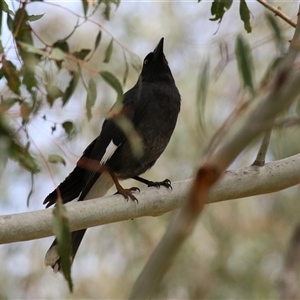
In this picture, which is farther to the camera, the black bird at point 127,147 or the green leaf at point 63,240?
the black bird at point 127,147

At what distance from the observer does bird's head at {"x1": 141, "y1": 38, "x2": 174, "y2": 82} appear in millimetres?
2896

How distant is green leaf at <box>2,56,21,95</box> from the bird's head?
43.2 inches

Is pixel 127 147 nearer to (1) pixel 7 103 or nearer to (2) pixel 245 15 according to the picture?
(2) pixel 245 15

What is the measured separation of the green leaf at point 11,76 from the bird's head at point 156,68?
1096 mm

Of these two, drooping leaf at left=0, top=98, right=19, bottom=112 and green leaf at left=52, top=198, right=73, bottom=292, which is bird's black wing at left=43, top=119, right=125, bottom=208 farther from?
green leaf at left=52, top=198, right=73, bottom=292

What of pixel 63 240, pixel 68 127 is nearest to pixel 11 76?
pixel 68 127

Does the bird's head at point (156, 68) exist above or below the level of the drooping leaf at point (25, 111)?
above

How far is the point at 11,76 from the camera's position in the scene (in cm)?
181

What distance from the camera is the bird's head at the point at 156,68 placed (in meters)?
2.90

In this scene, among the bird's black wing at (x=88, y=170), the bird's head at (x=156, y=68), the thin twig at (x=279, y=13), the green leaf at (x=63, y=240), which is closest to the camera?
the green leaf at (x=63, y=240)

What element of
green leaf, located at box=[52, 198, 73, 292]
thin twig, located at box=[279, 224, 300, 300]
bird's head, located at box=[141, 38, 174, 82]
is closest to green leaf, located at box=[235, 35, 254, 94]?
thin twig, located at box=[279, 224, 300, 300]

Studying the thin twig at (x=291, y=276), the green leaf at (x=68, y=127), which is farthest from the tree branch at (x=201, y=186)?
the green leaf at (x=68, y=127)

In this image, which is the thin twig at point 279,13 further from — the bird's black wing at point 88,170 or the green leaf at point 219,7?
the bird's black wing at point 88,170

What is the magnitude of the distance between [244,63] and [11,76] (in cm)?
83
